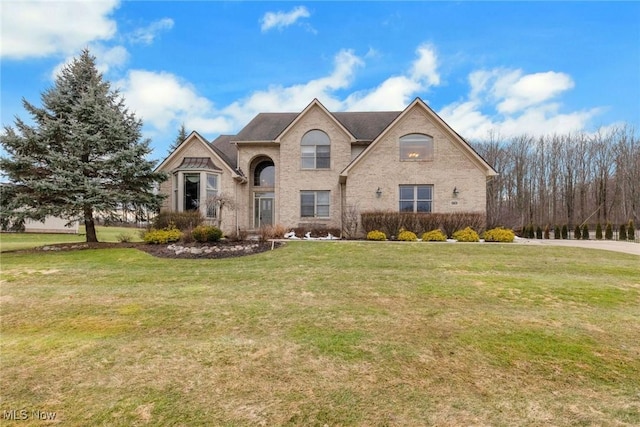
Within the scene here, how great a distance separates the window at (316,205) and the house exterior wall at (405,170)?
7.51 feet

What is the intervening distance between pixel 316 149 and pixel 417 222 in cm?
833

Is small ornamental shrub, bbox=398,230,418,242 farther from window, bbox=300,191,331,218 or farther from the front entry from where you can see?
the front entry

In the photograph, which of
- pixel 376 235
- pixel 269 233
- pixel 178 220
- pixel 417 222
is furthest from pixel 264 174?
pixel 417 222

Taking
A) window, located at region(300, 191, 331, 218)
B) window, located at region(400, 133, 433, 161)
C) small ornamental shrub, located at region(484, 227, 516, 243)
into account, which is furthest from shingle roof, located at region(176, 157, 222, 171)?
small ornamental shrub, located at region(484, 227, 516, 243)

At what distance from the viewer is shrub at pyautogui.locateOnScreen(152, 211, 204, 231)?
55.2 ft

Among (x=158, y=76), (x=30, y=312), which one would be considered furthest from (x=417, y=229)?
(x=158, y=76)

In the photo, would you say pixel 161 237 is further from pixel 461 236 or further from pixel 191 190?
pixel 461 236

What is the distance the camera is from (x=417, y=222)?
17578 mm

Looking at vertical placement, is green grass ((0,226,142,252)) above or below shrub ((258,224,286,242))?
below

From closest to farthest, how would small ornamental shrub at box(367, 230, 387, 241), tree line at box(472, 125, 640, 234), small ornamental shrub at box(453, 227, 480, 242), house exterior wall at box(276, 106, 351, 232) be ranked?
small ornamental shrub at box(453, 227, 480, 242)
small ornamental shrub at box(367, 230, 387, 241)
house exterior wall at box(276, 106, 351, 232)
tree line at box(472, 125, 640, 234)

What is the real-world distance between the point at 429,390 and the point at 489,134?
48579 millimetres

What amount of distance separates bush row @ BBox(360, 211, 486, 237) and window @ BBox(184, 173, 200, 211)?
10.5 meters

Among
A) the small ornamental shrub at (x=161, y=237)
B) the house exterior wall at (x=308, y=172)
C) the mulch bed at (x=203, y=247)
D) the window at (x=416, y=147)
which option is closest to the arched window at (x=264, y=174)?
the house exterior wall at (x=308, y=172)

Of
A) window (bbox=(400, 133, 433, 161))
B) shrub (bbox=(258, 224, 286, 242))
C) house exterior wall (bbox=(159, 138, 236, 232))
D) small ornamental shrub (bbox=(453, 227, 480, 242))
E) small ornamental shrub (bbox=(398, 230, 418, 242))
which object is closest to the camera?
shrub (bbox=(258, 224, 286, 242))
